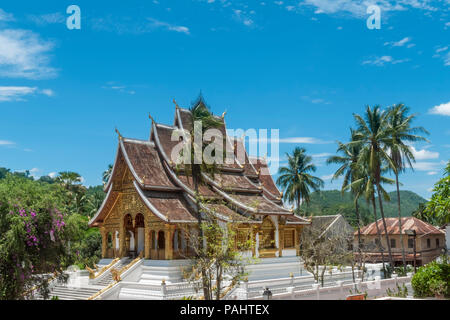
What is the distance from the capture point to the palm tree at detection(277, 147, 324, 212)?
138 ft

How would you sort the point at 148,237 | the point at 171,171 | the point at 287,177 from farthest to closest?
the point at 287,177 → the point at 171,171 → the point at 148,237

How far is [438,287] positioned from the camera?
15609 mm

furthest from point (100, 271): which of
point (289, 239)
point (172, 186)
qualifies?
point (289, 239)

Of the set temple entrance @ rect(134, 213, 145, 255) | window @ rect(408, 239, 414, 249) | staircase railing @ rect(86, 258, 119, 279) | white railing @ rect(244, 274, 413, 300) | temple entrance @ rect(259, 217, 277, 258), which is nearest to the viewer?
white railing @ rect(244, 274, 413, 300)

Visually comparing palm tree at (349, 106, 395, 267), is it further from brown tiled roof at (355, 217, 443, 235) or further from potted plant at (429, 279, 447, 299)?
potted plant at (429, 279, 447, 299)

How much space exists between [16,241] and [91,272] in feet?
32.3

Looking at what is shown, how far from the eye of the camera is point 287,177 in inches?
1679

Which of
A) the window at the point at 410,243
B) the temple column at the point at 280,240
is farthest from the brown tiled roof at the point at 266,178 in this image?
the window at the point at 410,243

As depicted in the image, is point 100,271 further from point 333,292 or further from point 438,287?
point 438,287

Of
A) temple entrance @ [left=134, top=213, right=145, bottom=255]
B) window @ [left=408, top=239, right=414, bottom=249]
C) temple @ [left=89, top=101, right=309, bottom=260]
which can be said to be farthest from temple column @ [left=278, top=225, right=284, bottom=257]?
window @ [left=408, top=239, right=414, bottom=249]

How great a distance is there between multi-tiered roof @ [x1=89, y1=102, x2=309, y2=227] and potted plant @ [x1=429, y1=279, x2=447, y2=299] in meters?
8.79

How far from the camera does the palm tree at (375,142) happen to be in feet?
108
